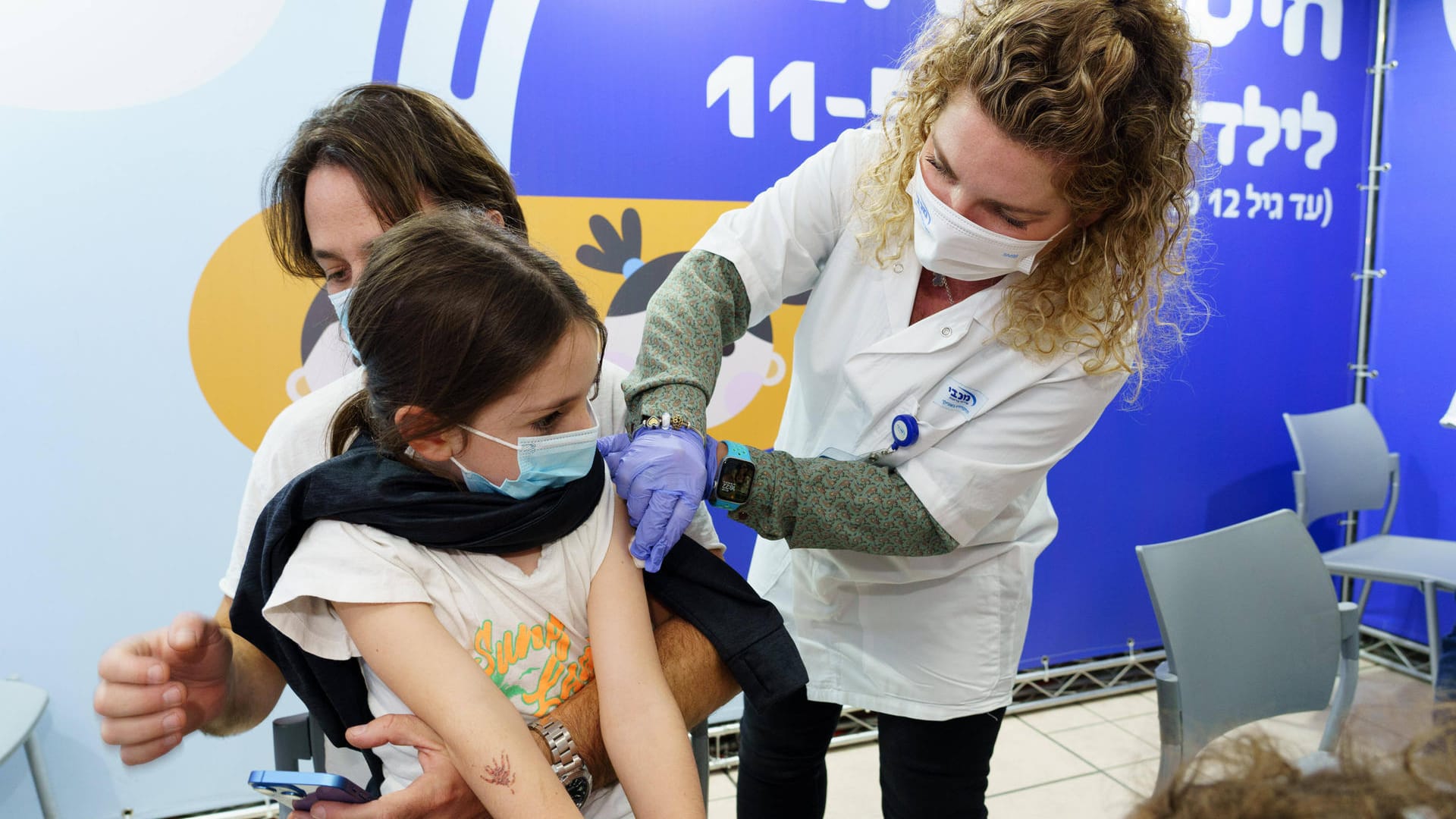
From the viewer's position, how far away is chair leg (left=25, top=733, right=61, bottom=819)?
2166 mm

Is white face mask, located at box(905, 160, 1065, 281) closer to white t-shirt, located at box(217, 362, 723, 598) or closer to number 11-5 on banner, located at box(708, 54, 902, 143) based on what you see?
white t-shirt, located at box(217, 362, 723, 598)

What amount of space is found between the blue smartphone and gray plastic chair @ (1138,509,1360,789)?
146 centimetres

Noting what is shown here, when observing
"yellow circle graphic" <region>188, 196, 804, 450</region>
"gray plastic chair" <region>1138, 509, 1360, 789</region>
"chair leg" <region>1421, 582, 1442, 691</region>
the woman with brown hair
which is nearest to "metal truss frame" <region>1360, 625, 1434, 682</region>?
"chair leg" <region>1421, 582, 1442, 691</region>

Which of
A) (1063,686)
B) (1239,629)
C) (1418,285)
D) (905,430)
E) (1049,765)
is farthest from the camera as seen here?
(1418,285)

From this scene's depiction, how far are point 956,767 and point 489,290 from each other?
1.19 metres

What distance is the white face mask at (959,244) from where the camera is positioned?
1.37 m

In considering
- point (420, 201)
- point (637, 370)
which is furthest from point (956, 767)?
point (420, 201)

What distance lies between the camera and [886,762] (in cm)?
171

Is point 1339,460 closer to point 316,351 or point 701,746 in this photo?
point 701,746

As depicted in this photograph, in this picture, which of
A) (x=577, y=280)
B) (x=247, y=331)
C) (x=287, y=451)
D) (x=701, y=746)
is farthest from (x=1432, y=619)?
(x=247, y=331)

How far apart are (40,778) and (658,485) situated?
202cm

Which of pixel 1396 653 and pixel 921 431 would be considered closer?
pixel 921 431

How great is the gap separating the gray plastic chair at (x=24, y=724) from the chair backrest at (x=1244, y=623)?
7.68 feet

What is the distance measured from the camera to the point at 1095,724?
129 inches
